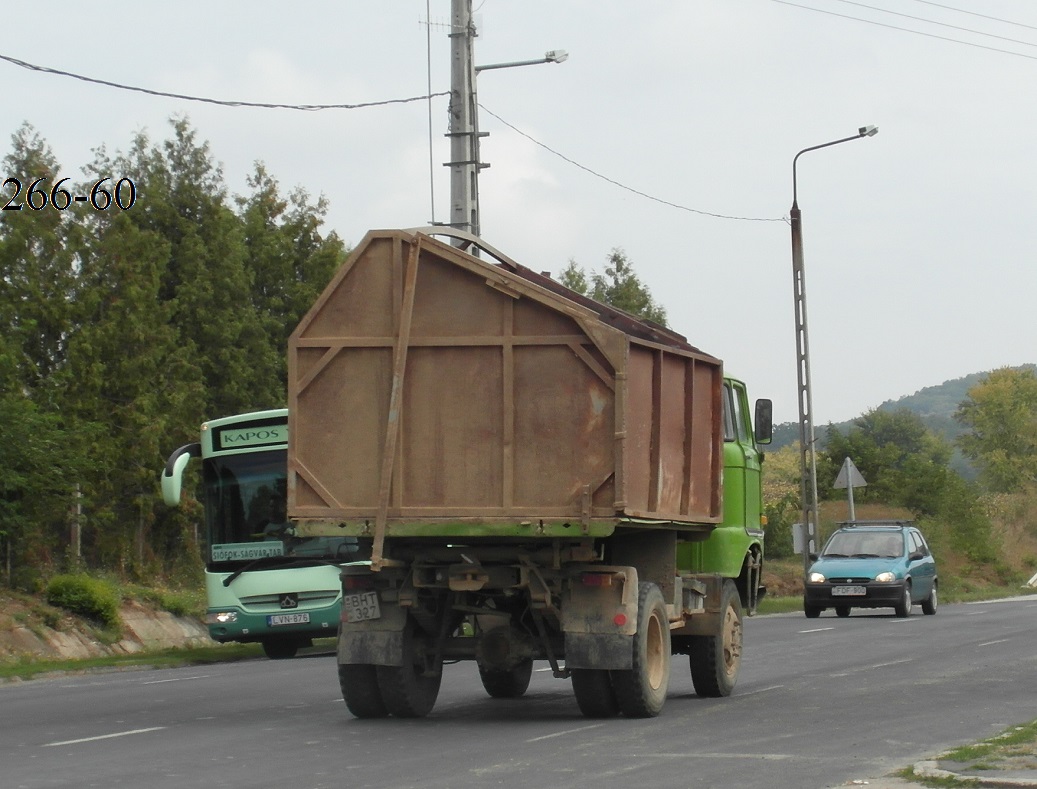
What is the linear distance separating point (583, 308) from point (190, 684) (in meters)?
7.83

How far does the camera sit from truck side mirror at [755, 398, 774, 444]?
624 inches

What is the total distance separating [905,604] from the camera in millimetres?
31281

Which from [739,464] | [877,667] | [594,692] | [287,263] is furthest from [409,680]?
[287,263]

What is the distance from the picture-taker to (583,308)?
41.1 feet

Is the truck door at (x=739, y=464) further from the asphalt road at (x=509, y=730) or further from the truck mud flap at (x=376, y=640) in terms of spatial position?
the truck mud flap at (x=376, y=640)

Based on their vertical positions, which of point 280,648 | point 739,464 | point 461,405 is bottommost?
point 280,648

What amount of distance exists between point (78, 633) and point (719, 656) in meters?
13.6

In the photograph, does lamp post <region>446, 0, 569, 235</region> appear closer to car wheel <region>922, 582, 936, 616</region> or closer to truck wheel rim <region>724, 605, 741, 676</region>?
truck wheel rim <region>724, 605, 741, 676</region>

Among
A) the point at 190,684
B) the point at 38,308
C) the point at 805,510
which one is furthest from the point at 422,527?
the point at 805,510

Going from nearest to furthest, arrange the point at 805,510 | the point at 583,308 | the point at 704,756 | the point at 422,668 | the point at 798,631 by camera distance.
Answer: the point at 704,756 < the point at 583,308 < the point at 422,668 < the point at 798,631 < the point at 805,510

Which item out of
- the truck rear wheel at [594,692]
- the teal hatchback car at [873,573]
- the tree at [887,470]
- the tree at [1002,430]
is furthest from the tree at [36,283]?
the tree at [1002,430]

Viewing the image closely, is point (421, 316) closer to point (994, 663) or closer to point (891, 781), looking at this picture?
point (891, 781)

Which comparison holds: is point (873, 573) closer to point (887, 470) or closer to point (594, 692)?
point (594, 692)

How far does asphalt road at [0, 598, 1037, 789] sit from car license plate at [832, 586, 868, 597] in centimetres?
1122
